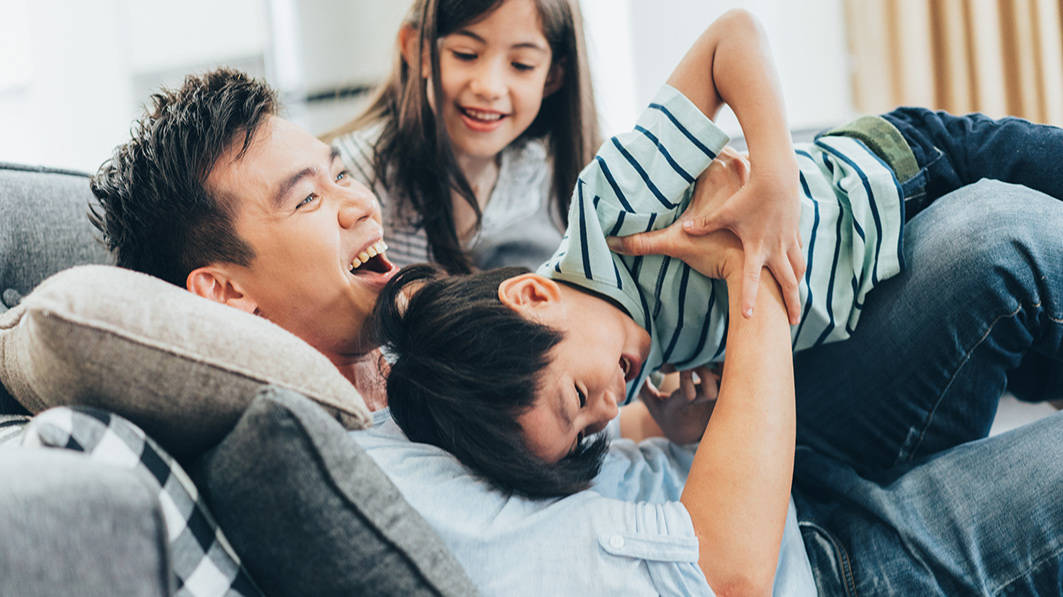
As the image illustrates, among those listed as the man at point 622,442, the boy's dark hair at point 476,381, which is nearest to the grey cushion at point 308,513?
the man at point 622,442

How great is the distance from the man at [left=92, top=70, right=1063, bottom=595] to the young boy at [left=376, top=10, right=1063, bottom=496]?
0.06m

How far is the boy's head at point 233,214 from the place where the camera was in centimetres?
105

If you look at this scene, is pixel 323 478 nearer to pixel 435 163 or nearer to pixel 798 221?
pixel 798 221

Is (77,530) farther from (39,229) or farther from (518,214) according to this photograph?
(518,214)

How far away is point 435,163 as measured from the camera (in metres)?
1.55

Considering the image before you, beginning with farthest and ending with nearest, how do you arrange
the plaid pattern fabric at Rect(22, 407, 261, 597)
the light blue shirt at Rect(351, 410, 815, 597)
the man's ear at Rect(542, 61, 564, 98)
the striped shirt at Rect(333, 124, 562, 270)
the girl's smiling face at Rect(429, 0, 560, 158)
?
the striped shirt at Rect(333, 124, 562, 270), the man's ear at Rect(542, 61, 564, 98), the girl's smiling face at Rect(429, 0, 560, 158), the light blue shirt at Rect(351, 410, 815, 597), the plaid pattern fabric at Rect(22, 407, 261, 597)

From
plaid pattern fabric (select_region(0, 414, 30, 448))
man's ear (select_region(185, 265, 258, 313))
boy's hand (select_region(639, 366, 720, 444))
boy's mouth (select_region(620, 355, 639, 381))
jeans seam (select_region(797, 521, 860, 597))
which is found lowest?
jeans seam (select_region(797, 521, 860, 597))

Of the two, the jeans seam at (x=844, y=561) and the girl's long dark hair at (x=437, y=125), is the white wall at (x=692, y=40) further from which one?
the jeans seam at (x=844, y=561)

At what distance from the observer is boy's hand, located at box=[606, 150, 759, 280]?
3.27 ft

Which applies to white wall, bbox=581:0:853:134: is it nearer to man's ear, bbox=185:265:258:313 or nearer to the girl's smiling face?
the girl's smiling face

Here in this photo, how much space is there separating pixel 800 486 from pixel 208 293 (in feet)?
2.60

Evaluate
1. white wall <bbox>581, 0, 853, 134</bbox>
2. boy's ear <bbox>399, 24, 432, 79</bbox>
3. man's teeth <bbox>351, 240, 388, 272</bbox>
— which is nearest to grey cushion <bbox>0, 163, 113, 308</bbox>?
man's teeth <bbox>351, 240, 388, 272</bbox>

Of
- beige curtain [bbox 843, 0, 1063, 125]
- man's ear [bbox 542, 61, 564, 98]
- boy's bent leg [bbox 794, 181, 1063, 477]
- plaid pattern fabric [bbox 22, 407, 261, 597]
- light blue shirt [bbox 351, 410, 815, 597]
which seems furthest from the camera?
beige curtain [bbox 843, 0, 1063, 125]

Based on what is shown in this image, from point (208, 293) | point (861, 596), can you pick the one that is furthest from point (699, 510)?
point (208, 293)
